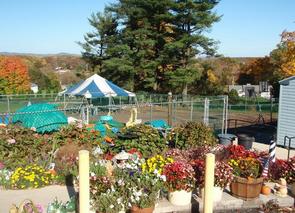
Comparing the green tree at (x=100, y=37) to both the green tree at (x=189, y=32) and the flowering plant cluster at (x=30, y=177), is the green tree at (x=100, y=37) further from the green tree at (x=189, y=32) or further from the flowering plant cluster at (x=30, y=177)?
the flowering plant cluster at (x=30, y=177)

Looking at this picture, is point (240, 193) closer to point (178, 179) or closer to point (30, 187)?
point (178, 179)

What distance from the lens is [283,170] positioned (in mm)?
8562

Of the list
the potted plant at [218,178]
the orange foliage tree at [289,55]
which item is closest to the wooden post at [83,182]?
the potted plant at [218,178]

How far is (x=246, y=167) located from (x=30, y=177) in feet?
15.6

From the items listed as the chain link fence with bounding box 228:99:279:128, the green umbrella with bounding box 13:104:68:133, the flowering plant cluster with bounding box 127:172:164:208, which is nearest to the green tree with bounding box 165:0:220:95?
the chain link fence with bounding box 228:99:279:128

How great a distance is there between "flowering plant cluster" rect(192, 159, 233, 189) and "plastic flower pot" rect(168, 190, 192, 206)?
17.9 inches

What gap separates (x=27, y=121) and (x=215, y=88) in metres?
31.6

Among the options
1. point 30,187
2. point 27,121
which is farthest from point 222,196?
point 27,121

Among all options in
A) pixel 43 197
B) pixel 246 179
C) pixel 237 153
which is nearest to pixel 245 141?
pixel 237 153

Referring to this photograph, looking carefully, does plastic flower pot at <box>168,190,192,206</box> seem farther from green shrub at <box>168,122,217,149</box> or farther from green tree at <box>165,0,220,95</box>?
green tree at <box>165,0,220,95</box>

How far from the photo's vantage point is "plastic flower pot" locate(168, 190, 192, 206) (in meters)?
6.98

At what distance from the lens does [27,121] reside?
12.4m

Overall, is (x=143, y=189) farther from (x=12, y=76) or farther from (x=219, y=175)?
(x=12, y=76)

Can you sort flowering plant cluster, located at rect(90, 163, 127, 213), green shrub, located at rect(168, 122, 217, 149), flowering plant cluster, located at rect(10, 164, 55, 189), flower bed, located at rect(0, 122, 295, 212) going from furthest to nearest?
1. green shrub, located at rect(168, 122, 217, 149)
2. flowering plant cluster, located at rect(10, 164, 55, 189)
3. flower bed, located at rect(0, 122, 295, 212)
4. flowering plant cluster, located at rect(90, 163, 127, 213)
